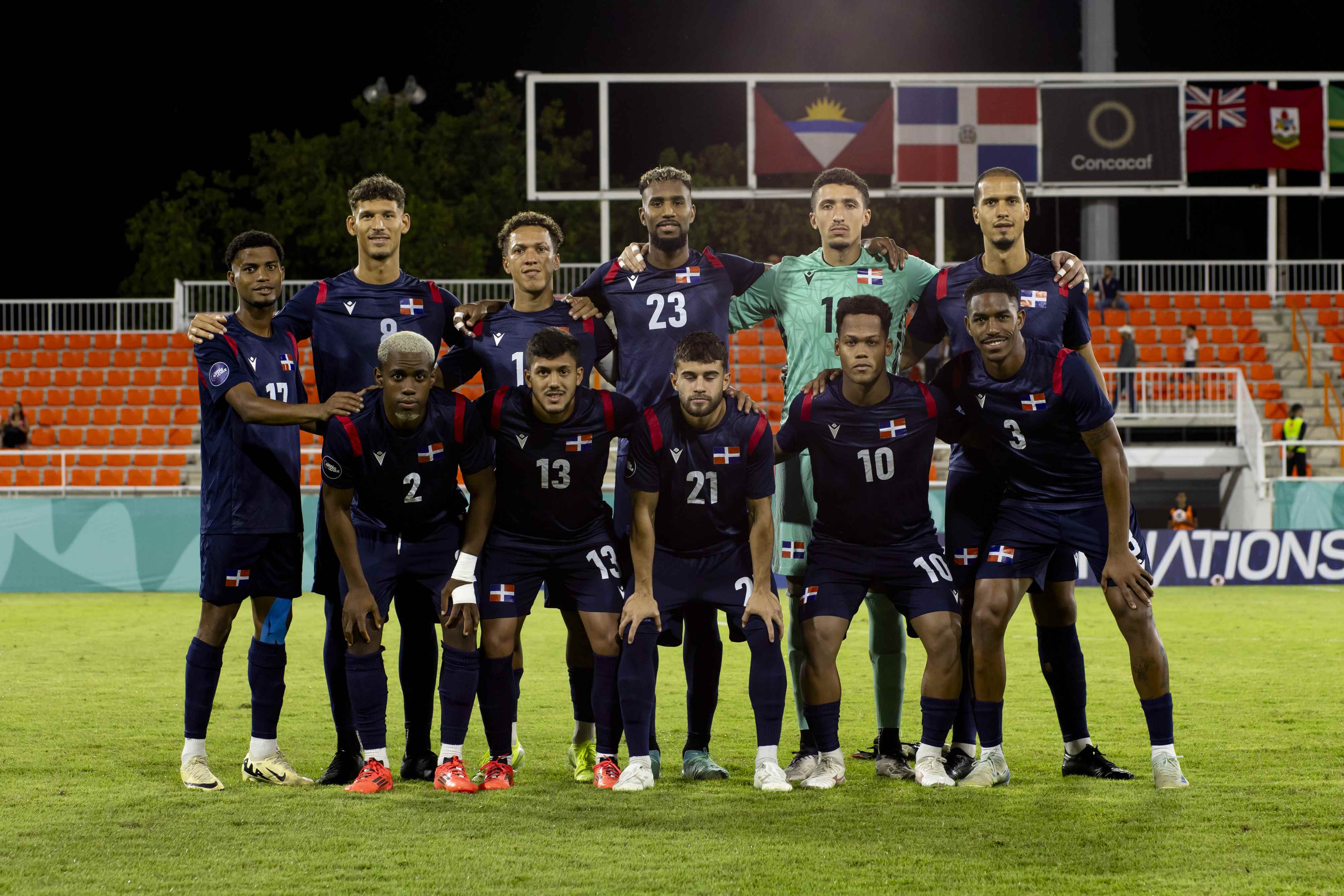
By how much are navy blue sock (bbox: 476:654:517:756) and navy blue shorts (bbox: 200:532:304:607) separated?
2.78ft

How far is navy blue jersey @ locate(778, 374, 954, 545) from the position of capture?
5605mm

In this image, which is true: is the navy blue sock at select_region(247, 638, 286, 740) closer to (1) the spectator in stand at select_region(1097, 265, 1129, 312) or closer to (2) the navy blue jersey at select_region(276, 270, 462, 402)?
(2) the navy blue jersey at select_region(276, 270, 462, 402)

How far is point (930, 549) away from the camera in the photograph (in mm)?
5586

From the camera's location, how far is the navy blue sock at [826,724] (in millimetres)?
5484

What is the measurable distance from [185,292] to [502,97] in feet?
55.3

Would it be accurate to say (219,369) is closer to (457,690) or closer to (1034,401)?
(457,690)

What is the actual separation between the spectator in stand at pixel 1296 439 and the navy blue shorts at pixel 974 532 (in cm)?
1440

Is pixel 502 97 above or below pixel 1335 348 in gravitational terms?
above

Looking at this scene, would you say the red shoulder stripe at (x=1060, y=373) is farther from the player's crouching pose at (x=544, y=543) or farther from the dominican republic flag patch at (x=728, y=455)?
the player's crouching pose at (x=544, y=543)

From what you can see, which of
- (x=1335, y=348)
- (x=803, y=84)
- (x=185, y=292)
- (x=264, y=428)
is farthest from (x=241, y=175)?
(x=264, y=428)

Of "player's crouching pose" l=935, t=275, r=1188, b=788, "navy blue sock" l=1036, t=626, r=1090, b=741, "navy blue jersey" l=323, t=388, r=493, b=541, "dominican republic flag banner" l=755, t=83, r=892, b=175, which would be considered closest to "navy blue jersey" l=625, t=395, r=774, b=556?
"navy blue jersey" l=323, t=388, r=493, b=541

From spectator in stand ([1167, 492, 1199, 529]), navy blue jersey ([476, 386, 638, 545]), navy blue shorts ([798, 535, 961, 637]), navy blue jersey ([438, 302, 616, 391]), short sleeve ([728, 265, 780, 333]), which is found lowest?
spectator in stand ([1167, 492, 1199, 529])

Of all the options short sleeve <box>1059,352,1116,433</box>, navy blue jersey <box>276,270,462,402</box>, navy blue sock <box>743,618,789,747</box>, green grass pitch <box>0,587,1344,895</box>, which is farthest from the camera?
navy blue jersey <box>276,270,462,402</box>

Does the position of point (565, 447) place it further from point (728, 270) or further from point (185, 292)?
point (185, 292)
